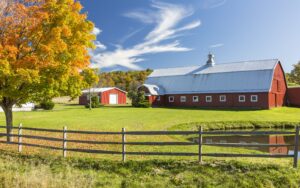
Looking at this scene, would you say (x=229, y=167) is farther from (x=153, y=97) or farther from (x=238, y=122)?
(x=153, y=97)

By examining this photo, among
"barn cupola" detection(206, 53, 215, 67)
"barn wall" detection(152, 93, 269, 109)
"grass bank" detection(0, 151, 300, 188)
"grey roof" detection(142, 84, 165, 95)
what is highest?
"barn cupola" detection(206, 53, 215, 67)

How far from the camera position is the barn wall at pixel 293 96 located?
49750 millimetres

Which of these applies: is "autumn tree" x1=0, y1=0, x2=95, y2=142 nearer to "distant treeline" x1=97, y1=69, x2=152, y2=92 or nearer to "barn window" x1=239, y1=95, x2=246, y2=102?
"barn window" x1=239, y1=95, x2=246, y2=102

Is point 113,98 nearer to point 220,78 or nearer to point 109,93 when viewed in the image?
point 109,93

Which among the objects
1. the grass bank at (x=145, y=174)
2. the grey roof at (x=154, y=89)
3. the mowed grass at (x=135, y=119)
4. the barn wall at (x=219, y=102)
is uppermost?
the grey roof at (x=154, y=89)

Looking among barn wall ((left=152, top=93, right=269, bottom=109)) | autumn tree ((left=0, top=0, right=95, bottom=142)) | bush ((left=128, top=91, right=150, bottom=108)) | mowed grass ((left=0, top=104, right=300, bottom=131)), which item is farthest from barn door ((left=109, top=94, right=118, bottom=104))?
autumn tree ((left=0, top=0, right=95, bottom=142))

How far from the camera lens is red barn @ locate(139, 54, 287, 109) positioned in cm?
4525

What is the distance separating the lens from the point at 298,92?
49.6m

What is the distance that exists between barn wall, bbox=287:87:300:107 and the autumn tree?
142ft

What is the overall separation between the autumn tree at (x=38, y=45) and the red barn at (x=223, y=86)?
112 ft

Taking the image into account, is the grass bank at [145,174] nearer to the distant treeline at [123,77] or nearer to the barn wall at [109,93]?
the barn wall at [109,93]

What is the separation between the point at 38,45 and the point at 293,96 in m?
46.3

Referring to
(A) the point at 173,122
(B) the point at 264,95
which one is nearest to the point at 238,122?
(A) the point at 173,122

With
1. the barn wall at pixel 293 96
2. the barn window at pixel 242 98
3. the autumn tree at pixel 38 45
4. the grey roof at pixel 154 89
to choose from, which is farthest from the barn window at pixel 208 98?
the autumn tree at pixel 38 45
